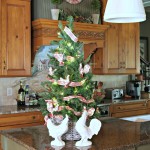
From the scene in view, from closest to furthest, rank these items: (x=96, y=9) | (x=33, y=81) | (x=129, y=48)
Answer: (x=33, y=81) → (x=96, y=9) → (x=129, y=48)

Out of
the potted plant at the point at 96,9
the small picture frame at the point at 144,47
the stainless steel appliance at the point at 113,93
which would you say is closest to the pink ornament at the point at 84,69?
the potted plant at the point at 96,9

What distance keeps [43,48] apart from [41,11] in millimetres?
572

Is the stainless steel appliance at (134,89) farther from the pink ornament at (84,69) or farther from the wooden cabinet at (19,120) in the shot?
the pink ornament at (84,69)

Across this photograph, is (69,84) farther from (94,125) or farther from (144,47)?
(144,47)

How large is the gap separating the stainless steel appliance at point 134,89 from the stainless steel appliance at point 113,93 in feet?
0.91

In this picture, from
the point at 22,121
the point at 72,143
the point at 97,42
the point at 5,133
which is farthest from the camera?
the point at 97,42

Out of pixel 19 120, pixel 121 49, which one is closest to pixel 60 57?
pixel 19 120

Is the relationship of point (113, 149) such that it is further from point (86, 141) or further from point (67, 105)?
point (67, 105)

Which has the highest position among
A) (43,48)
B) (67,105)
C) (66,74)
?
(43,48)

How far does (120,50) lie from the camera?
548cm

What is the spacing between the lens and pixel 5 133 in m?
2.54

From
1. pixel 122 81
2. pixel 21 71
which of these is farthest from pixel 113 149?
pixel 122 81

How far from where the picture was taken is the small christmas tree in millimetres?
2238

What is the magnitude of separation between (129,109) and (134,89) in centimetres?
63
